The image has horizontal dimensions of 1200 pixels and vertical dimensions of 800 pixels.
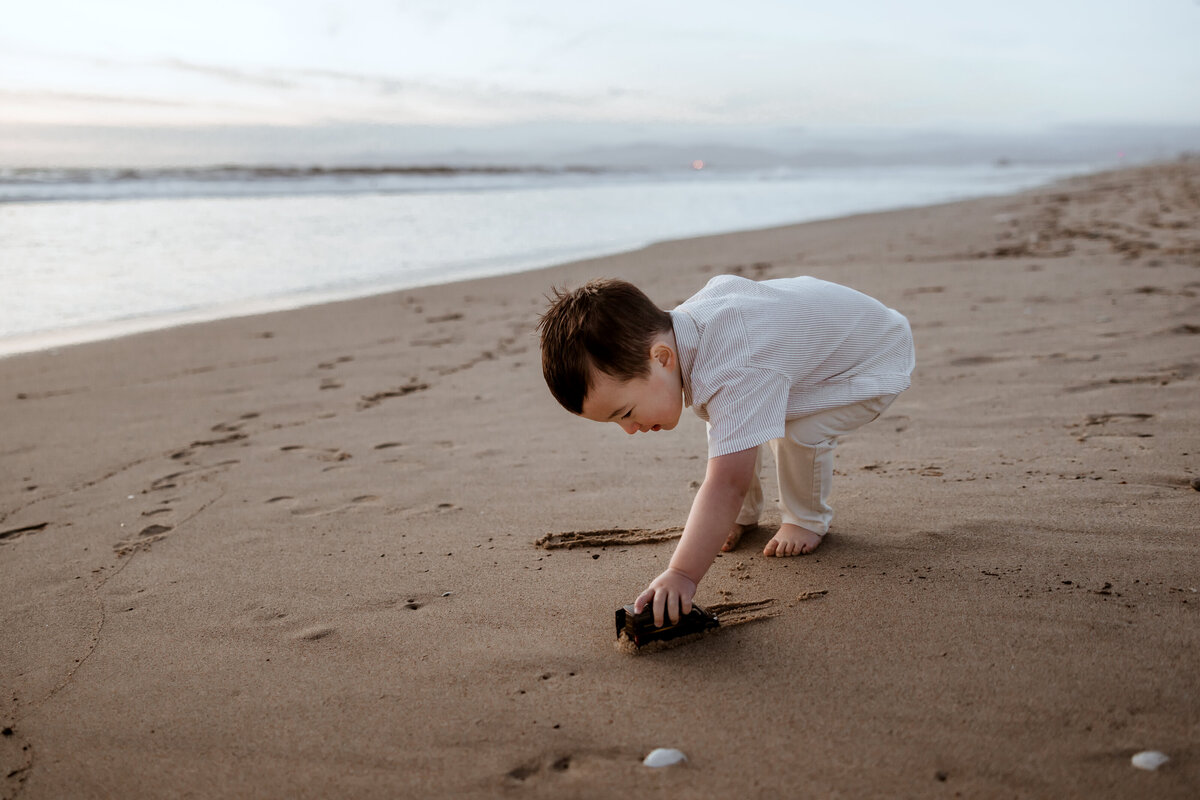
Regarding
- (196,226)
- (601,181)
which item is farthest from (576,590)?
(601,181)

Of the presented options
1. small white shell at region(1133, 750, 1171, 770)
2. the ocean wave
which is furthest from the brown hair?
the ocean wave

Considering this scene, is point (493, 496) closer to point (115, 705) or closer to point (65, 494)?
point (115, 705)

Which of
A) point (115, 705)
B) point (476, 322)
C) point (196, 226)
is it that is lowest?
point (115, 705)

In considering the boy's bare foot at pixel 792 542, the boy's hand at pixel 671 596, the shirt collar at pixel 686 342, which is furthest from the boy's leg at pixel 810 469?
the boy's hand at pixel 671 596

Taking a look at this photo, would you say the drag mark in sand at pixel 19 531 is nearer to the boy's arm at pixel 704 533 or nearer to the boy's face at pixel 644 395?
the boy's face at pixel 644 395

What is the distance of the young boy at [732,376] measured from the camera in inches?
71.4

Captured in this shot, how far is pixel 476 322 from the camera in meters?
5.94

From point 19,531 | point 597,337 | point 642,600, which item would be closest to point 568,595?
point 642,600

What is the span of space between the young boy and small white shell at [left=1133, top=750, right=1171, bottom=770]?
81cm

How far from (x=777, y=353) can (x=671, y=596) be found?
2.05 feet

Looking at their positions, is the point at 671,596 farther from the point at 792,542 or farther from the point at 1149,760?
the point at 1149,760

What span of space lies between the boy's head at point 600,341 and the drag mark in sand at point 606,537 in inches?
23.3

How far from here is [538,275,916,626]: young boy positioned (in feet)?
5.95

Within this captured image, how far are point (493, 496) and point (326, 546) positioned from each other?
0.57 m
